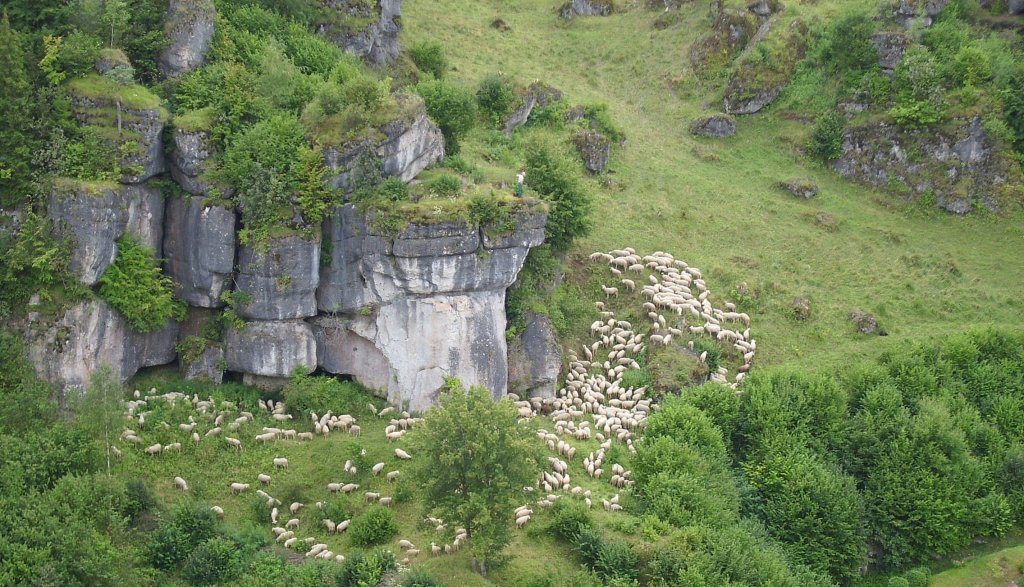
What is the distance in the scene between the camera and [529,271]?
3647 cm

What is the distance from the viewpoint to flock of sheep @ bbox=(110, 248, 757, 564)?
29.4m

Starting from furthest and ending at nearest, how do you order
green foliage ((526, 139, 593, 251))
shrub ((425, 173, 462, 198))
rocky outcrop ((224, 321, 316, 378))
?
green foliage ((526, 139, 593, 251))
shrub ((425, 173, 462, 198))
rocky outcrop ((224, 321, 316, 378))

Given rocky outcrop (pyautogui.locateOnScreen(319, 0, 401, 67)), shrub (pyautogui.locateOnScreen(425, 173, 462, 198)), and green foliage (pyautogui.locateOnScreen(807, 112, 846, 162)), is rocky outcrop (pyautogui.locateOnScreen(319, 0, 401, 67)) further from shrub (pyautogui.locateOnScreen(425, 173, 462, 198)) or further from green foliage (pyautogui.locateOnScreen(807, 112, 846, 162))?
green foliage (pyautogui.locateOnScreen(807, 112, 846, 162))

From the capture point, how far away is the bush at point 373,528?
91.7 ft

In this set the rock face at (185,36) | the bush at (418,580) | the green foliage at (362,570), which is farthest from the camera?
the rock face at (185,36)

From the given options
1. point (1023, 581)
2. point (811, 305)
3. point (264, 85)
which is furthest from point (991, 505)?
point (264, 85)

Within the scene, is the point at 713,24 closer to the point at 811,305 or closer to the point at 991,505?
the point at 811,305

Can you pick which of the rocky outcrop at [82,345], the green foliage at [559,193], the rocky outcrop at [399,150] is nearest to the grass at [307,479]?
the rocky outcrop at [82,345]

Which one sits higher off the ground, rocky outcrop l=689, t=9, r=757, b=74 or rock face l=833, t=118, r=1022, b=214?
rocky outcrop l=689, t=9, r=757, b=74

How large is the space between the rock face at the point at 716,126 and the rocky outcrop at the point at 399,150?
74.3ft

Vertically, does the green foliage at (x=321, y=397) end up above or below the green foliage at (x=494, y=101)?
below

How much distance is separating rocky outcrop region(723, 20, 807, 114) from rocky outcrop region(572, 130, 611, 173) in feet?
36.1

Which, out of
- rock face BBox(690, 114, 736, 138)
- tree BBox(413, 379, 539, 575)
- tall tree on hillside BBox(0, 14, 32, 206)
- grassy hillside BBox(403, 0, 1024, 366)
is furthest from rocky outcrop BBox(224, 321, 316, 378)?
rock face BBox(690, 114, 736, 138)

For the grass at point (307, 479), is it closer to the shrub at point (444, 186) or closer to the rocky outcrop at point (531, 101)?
the shrub at point (444, 186)
